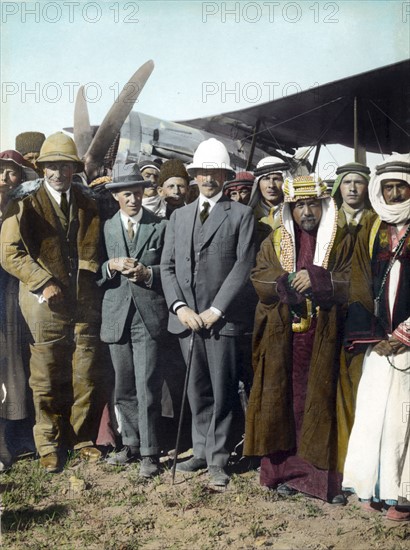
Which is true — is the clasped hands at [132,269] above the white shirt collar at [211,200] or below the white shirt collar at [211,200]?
below

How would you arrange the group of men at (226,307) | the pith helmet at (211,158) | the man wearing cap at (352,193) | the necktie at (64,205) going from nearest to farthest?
the group of men at (226,307) → the man wearing cap at (352,193) → the pith helmet at (211,158) → the necktie at (64,205)

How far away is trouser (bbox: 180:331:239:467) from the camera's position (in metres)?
4.89

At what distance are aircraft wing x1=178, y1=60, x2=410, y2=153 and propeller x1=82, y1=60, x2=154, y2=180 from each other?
501 millimetres

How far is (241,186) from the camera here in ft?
17.1

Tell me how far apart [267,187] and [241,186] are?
21 cm

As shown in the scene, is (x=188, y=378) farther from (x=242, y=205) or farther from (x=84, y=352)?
(x=242, y=205)

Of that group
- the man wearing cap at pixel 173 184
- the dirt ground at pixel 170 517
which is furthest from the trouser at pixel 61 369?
the man wearing cap at pixel 173 184

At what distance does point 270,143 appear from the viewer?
18.8 feet

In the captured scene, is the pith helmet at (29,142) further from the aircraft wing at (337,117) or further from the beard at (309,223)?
the beard at (309,223)

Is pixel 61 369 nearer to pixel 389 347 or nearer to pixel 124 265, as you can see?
pixel 124 265

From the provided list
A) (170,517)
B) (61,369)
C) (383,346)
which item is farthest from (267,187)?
(170,517)

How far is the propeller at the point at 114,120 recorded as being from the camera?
5.10 metres

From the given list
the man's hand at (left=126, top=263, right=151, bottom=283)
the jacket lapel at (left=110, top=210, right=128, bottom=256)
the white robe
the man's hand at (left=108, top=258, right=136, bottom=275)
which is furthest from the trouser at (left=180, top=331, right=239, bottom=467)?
the white robe

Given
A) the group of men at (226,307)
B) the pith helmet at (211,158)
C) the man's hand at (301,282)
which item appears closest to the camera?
the group of men at (226,307)
